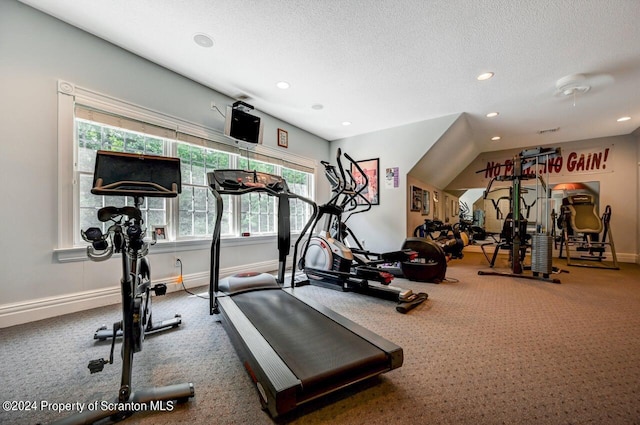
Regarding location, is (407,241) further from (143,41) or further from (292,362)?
(143,41)

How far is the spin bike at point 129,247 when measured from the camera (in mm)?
1176

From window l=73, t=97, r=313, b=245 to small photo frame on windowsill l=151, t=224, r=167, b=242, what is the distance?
53mm

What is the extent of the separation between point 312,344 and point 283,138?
154 inches

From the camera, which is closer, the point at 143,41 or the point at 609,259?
the point at 143,41

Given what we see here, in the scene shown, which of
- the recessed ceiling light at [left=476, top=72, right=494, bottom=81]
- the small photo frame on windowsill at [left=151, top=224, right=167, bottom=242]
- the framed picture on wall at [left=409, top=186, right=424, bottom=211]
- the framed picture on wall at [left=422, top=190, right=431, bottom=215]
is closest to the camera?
the small photo frame on windowsill at [left=151, top=224, right=167, bottom=242]

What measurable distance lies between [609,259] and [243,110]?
8.27 meters

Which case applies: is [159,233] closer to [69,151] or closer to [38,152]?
[69,151]

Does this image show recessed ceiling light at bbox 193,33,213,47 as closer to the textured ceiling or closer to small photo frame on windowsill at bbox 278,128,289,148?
the textured ceiling

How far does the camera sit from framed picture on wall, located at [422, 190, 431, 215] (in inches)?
231

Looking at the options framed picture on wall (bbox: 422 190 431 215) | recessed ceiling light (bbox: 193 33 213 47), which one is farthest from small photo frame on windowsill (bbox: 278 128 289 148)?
framed picture on wall (bbox: 422 190 431 215)

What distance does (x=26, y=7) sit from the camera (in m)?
2.24

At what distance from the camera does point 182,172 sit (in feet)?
11.0

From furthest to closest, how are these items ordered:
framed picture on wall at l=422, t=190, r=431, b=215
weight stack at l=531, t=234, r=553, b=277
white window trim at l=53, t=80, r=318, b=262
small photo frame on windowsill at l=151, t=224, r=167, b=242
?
framed picture on wall at l=422, t=190, r=431, b=215, weight stack at l=531, t=234, r=553, b=277, small photo frame on windowsill at l=151, t=224, r=167, b=242, white window trim at l=53, t=80, r=318, b=262

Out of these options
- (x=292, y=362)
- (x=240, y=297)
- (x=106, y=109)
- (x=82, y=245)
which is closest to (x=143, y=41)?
(x=106, y=109)
